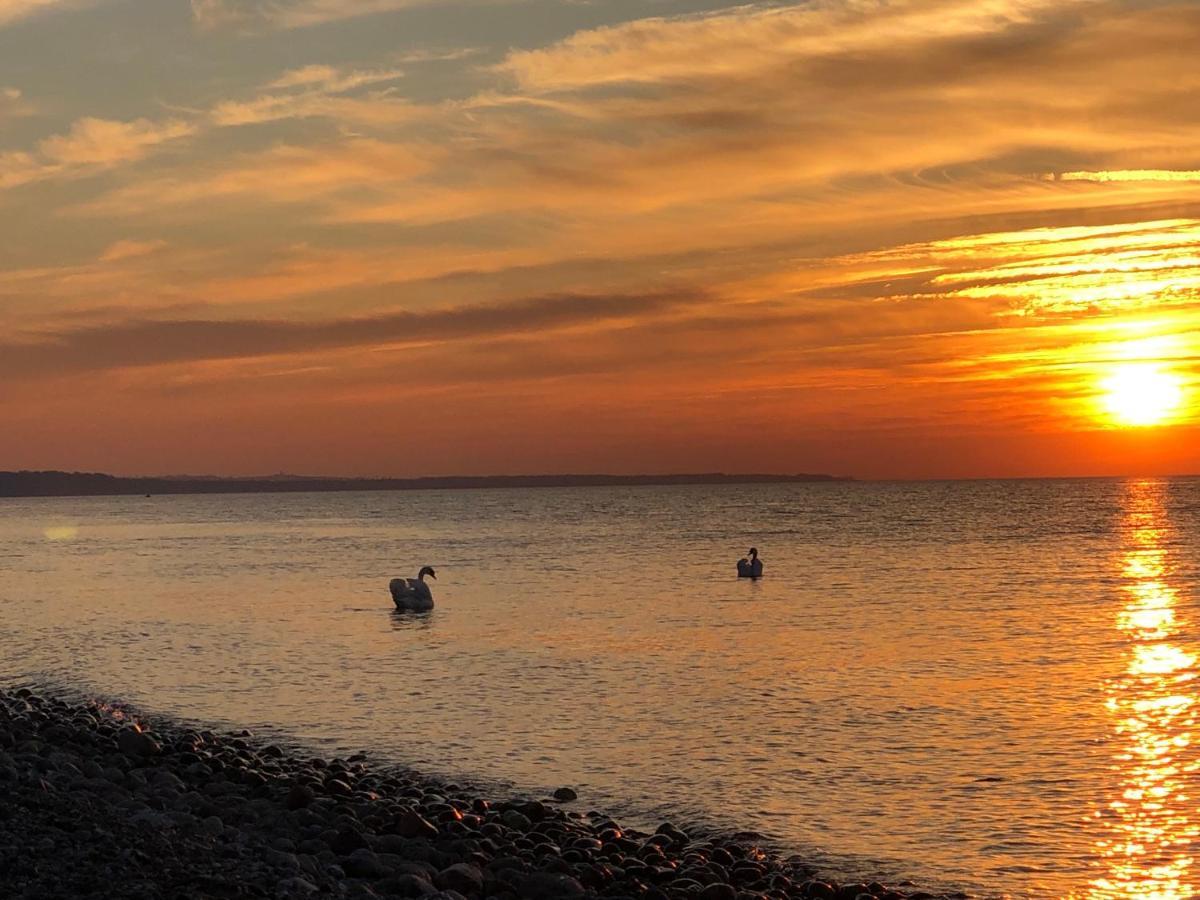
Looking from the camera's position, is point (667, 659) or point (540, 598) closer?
point (667, 659)

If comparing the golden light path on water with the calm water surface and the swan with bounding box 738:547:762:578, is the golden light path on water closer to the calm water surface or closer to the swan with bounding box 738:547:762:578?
the calm water surface

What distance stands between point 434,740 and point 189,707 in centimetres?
630

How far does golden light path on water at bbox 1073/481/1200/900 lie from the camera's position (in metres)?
13.1

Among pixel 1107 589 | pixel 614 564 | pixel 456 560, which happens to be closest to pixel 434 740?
pixel 1107 589

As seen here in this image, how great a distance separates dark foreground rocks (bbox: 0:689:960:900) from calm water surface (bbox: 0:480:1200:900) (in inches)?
52.2

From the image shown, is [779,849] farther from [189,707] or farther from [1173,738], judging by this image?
[189,707]

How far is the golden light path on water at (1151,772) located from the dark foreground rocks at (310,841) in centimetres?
257

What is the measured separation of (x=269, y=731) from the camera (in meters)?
21.5

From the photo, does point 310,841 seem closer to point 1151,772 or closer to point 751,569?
point 1151,772

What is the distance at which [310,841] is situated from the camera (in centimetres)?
1328

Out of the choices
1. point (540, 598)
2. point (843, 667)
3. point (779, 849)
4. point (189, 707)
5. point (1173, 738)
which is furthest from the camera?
point (540, 598)

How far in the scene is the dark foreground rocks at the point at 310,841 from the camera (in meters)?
10.5

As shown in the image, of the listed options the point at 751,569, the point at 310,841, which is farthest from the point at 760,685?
the point at 751,569

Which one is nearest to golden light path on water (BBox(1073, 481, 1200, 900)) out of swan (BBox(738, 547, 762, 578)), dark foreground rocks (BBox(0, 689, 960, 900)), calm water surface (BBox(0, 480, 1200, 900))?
calm water surface (BBox(0, 480, 1200, 900))
